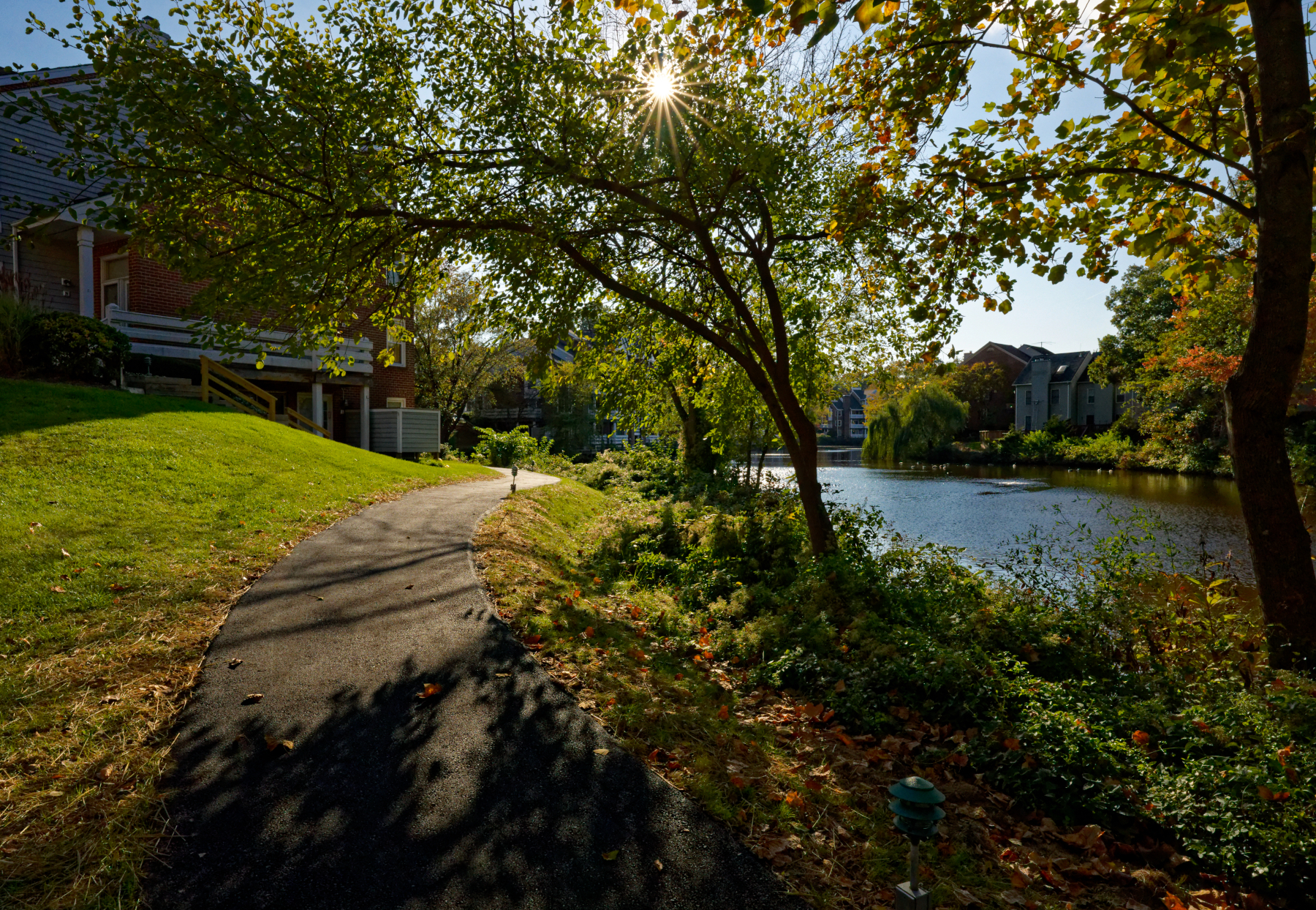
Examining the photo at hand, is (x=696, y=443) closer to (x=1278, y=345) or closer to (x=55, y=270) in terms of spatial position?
(x=1278, y=345)

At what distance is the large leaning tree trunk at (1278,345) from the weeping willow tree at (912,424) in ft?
120

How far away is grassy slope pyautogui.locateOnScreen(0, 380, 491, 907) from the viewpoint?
3.50 metres

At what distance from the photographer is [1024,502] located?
925 inches

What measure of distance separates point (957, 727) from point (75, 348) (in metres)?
17.9

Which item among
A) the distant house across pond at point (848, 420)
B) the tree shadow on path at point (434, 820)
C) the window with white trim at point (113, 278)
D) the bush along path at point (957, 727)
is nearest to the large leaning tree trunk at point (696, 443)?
the bush along path at point (957, 727)

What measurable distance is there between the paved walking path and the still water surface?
8.32 m

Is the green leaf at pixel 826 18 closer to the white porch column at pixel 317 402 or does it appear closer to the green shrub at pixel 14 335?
the green shrub at pixel 14 335

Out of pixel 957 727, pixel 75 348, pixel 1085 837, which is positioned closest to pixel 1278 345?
pixel 957 727

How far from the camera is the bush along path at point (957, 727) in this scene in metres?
3.84

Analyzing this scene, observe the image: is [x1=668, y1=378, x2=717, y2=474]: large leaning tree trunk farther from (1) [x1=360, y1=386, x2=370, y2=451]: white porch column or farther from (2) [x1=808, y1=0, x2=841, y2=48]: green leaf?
(2) [x1=808, y1=0, x2=841, y2=48]: green leaf

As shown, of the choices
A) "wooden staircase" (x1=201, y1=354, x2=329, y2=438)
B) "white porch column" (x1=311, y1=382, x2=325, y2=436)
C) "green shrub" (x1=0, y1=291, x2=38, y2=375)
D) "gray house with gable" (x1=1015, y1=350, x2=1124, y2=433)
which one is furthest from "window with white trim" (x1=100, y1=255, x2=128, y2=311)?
"gray house with gable" (x1=1015, y1=350, x2=1124, y2=433)

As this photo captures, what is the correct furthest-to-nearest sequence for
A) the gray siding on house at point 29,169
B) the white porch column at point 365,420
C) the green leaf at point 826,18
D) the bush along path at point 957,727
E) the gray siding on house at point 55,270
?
the white porch column at point 365,420 < the gray siding on house at point 55,270 < the gray siding on house at point 29,169 < the bush along path at point 957,727 < the green leaf at point 826,18

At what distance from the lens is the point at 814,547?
10266 mm

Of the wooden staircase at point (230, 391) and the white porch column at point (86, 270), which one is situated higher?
the white porch column at point (86, 270)
